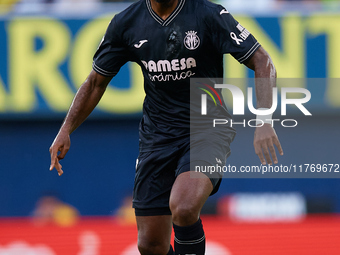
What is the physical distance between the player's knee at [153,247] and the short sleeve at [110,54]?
1.33m

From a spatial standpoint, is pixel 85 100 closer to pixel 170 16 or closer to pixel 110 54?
pixel 110 54

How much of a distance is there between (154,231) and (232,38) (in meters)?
1.53

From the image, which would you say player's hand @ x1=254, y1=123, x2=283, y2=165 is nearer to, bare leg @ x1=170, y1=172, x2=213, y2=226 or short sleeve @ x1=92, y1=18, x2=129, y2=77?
bare leg @ x1=170, y1=172, x2=213, y2=226

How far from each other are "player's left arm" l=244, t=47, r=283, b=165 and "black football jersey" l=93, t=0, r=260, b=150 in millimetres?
76

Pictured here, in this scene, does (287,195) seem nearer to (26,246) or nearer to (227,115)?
(26,246)

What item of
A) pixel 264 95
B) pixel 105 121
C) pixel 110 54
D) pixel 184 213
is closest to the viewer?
pixel 184 213

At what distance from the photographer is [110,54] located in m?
4.38

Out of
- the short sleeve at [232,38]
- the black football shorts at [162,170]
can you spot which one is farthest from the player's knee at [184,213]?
the short sleeve at [232,38]

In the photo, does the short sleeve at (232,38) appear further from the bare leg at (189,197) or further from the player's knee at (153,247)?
the player's knee at (153,247)

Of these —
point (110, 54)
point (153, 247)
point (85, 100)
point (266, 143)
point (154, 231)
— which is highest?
point (110, 54)

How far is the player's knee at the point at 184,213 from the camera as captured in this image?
365cm

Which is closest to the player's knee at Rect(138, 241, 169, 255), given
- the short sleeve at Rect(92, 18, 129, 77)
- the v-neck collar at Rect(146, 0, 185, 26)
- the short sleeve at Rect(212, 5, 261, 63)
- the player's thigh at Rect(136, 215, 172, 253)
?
the player's thigh at Rect(136, 215, 172, 253)

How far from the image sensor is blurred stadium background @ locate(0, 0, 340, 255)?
8.74 m

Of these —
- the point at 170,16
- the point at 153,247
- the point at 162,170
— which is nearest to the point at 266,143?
the point at 162,170
